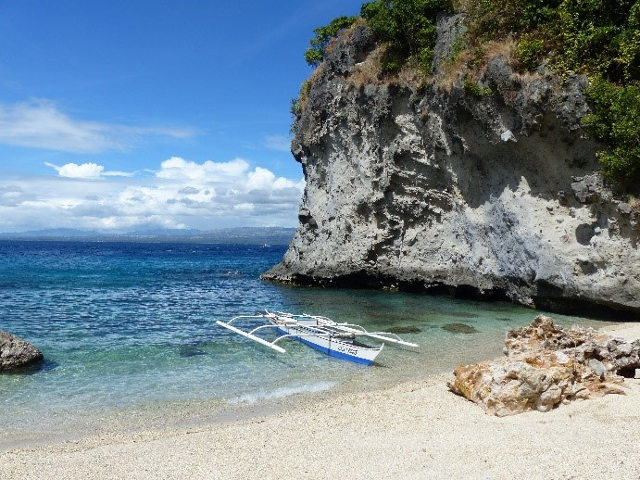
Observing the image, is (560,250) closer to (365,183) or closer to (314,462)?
(365,183)

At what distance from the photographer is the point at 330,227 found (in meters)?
33.7

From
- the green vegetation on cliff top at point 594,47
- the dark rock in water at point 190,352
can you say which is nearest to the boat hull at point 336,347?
the dark rock in water at point 190,352

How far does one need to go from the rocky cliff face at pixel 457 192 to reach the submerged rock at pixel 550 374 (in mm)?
8637

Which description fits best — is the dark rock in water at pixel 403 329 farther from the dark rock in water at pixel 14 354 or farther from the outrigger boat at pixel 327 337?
the dark rock in water at pixel 14 354

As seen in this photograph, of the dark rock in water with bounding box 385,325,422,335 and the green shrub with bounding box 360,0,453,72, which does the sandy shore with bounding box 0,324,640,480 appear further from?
the green shrub with bounding box 360,0,453,72

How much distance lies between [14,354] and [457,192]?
20.5m

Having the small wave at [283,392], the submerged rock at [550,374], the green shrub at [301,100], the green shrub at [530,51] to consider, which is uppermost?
the green shrub at [301,100]

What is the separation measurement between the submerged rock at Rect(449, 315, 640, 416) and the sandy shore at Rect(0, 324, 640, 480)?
273 mm

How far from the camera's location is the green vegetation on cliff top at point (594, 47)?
18.1 meters

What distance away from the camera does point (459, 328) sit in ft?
64.7

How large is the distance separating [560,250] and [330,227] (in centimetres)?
1592

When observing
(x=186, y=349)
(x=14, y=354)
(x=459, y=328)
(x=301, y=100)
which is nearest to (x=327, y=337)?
(x=186, y=349)

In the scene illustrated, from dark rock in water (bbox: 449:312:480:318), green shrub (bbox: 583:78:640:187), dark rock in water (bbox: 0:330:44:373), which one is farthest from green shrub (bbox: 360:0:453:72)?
dark rock in water (bbox: 0:330:44:373)

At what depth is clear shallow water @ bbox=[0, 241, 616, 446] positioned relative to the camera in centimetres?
1165
